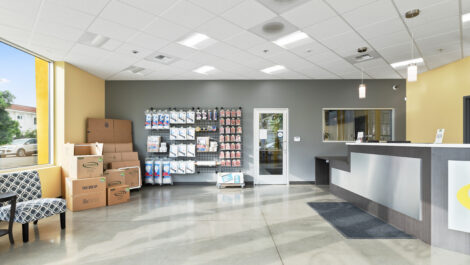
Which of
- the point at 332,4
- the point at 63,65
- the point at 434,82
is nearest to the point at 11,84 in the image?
the point at 63,65

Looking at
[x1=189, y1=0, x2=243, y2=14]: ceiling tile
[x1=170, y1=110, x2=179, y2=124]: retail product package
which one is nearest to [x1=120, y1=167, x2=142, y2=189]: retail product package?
[x1=170, y1=110, x2=179, y2=124]: retail product package

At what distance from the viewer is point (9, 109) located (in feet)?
13.5

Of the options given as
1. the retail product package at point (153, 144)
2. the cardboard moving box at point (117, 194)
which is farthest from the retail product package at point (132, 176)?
the cardboard moving box at point (117, 194)

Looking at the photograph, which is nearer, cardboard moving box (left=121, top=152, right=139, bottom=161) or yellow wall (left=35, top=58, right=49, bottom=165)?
yellow wall (left=35, top=58, right=49, bottom=165)

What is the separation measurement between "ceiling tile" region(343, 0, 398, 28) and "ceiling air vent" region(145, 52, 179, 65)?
3.31 meters

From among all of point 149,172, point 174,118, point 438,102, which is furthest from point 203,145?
point 438,102

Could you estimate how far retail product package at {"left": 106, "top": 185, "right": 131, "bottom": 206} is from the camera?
455 cm

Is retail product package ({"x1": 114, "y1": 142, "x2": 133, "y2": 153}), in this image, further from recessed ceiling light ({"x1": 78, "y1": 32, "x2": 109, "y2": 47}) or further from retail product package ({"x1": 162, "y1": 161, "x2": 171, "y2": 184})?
recessed ceiling light ({"x1": 78, "y1": 32, "x2": 109, "y2": 47})

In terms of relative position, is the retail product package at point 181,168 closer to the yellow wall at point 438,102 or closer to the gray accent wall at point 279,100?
the gray accent wall at point 279,100

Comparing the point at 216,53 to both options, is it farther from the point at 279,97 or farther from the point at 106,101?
the point at 106,101

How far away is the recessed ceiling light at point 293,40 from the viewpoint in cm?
388

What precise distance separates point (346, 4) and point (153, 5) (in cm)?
245

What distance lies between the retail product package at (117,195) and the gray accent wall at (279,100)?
5.85 feet

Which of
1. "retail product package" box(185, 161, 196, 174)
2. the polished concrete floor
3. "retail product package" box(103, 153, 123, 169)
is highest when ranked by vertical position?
"retail product package" box(103, 153, 123, 169)
